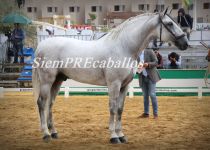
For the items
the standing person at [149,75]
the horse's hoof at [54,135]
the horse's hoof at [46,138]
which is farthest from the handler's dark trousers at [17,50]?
the horse's hoof at [46,138]

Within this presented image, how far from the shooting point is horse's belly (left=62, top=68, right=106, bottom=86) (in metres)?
8.09

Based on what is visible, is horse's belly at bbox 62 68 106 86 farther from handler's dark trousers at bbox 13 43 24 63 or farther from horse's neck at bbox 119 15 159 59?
handler's dark trousers at bbox 13 43 24 63

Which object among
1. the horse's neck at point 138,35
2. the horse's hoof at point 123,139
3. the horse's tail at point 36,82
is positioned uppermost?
the horse's neck at point 138,35

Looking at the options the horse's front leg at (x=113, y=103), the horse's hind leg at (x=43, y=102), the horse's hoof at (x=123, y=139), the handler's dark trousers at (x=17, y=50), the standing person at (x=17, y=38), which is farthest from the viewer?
the handler's dark trousers at (x=17, y=50)

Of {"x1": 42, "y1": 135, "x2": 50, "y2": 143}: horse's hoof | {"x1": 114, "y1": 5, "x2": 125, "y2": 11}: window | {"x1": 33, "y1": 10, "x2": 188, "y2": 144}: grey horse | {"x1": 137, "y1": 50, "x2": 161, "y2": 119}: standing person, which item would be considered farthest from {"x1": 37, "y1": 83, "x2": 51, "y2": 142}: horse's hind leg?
{"x1": 114, "y1": 5, "x2": 125, "y2": 11}: window

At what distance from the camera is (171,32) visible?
815 centimetres

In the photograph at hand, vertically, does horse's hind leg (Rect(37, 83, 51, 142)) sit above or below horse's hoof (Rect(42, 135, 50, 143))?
above

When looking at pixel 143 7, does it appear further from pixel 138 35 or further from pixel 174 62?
pixel 138 35

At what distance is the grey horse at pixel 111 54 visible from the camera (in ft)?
26.2

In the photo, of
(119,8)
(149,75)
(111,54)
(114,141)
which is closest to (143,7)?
(119,8)

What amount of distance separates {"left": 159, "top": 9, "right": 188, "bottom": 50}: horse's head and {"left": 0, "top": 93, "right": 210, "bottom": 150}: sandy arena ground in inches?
65.0

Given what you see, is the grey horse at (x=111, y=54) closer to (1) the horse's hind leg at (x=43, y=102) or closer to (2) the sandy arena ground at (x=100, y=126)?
(1) the horse's hind leg at (x=43, y=102)

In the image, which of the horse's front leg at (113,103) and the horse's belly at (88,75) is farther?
the horse's belly at (88,75)

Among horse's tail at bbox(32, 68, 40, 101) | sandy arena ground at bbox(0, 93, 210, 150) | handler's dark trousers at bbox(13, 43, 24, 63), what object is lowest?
sandy arena ground at bbox(0, 93, 210, 150)
